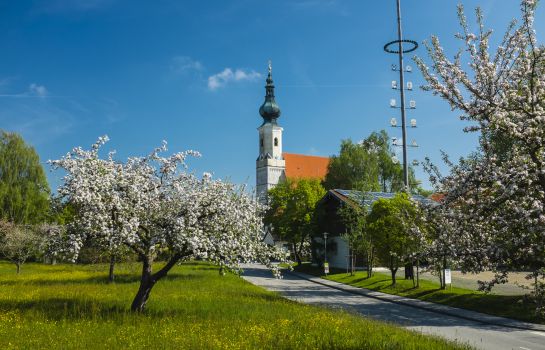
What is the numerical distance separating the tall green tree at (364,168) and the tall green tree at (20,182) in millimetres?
44791

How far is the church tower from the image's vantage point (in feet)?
387

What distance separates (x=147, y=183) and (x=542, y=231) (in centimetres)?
1460

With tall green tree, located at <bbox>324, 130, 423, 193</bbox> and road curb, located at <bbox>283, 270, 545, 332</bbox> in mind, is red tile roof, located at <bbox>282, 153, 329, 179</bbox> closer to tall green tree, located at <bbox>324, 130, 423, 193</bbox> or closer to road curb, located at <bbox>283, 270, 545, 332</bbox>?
tall green tree, located at <bbox>324, 130, 423, 193</bbox>

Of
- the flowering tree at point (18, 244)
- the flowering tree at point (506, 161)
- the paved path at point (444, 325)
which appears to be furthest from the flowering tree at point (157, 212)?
the flowering tree at point (18, 244)

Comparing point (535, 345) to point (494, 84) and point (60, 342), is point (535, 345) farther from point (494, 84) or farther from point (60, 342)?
point (60, 342)

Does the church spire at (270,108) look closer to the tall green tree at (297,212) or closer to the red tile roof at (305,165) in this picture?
the red tile roof at (305,165)

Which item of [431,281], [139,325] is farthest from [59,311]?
[431,281]

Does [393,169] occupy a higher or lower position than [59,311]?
higher

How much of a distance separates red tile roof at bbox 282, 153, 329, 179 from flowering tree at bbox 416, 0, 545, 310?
4243 inches

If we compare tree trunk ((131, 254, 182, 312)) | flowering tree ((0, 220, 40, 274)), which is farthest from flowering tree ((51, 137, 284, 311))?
flowering tree ((0, 220, 40, 274))

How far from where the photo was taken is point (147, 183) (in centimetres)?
1830

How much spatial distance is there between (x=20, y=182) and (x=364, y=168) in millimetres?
51613

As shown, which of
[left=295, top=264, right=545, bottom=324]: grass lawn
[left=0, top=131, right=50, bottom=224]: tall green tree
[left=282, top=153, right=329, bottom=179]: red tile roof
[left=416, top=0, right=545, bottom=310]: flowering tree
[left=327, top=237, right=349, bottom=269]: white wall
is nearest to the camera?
[left=416, top=0, right=545, bottom=310]: flowering tree

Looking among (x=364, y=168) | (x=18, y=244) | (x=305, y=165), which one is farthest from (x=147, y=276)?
(x=305, y=165)
